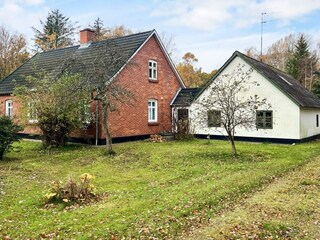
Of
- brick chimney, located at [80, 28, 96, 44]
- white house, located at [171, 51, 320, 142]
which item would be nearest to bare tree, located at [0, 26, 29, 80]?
brick chimney, located at [80, 28, 96, 44]

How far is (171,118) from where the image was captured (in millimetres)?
23750

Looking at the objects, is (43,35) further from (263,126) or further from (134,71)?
(263,126)

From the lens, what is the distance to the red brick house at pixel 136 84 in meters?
19.2

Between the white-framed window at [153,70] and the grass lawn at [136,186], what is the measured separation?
7833 millimetres

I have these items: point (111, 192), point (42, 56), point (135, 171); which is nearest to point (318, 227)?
point (111, 192)

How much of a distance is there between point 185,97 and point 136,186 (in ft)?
50.6

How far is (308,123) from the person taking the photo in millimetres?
20328

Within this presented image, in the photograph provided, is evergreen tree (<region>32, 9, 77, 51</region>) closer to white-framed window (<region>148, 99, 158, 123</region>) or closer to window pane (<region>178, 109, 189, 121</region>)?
white-framed window (<region>148, 99, 158, 123</region>)

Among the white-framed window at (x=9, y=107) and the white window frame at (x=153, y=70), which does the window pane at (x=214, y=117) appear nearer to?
the white window frame at (x=153, y=70)

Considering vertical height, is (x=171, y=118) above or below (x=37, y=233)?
above

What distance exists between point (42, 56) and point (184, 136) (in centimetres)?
1443

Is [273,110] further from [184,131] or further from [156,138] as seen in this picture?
[156,138]

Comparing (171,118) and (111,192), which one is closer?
(111,192)

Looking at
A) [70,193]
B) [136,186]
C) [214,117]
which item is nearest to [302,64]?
[214,117]
